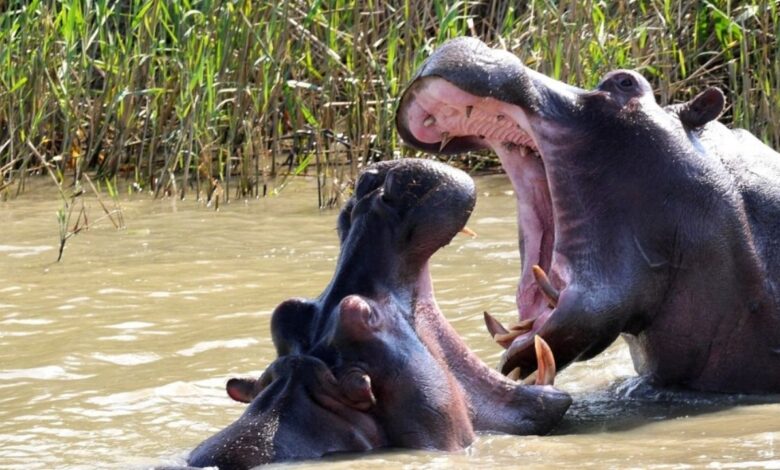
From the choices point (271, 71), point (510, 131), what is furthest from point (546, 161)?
point (271, 71)

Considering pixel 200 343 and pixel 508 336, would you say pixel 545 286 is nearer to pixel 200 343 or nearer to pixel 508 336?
pixel 508 336

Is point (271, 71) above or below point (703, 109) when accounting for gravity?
above

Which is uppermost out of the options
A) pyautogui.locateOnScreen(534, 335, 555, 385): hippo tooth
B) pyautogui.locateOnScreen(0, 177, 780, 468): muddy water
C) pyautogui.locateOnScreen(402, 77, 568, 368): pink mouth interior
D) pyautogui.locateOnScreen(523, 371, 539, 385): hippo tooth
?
pyautogui.locateOnScreen(402, 77, 568, 368): pink mouth interior

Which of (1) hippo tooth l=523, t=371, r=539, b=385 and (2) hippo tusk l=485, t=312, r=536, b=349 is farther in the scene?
(2) hippo tusk l=485, t=312, r=536, b=349

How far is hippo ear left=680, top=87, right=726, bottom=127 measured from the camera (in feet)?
11.5

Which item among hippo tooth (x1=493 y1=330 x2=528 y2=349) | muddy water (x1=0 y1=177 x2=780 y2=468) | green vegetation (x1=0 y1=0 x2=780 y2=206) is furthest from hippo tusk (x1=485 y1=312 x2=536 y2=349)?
green vegetation (x1=0 y1=0 x2=780 y2=206)

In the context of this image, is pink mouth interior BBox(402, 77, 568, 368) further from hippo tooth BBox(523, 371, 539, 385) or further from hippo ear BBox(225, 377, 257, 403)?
hippo ear BBox(225, 377, 257, 403)

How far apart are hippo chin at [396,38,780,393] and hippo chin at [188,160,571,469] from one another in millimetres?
262

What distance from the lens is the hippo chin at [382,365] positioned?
2807 millimetres

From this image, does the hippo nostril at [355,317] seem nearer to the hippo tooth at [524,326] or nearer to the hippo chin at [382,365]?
the hippo chin at [382,365]

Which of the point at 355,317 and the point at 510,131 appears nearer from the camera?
the point at 355,317

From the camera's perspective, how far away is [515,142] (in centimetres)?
360

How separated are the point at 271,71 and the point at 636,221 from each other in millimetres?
4345

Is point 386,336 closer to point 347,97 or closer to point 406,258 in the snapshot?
point 406,258
